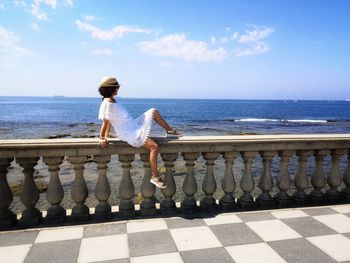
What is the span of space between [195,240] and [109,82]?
242cm

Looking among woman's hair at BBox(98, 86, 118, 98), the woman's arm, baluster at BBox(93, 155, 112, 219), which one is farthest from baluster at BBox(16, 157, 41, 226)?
woman's hair at BBox(98, 86, 118, 98)

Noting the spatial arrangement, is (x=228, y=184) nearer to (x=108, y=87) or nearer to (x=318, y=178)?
(x=318, y=178)

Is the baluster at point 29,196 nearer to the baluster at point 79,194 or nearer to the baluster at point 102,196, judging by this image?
the baluster at point 79,194

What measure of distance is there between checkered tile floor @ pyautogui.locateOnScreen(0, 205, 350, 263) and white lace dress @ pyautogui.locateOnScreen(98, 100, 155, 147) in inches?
45.9

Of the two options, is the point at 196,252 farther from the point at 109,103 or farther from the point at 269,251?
the point at 109,103

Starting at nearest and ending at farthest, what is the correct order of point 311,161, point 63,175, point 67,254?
1. point 67,254
2. point 63,175
3. point 311,161

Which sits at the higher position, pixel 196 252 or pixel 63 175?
pixel 196 252

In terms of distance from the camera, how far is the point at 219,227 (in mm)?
4211

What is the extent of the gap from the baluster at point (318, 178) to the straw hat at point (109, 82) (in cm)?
333

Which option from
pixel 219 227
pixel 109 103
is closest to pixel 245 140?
pixel 219 227

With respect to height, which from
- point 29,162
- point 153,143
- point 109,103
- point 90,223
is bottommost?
point 90,223

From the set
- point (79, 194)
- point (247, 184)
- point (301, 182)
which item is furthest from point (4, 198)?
point (301, 182)

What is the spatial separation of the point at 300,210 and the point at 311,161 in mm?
13712

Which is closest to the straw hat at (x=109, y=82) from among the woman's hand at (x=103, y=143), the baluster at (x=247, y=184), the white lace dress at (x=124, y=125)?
the white lace dress at (x=124, y=125)
